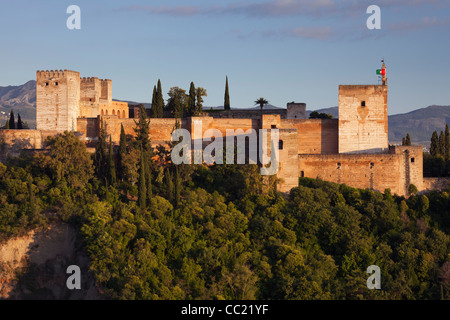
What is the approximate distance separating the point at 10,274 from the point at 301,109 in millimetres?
18860

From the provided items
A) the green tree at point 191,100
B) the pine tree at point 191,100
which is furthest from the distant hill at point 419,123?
the pine tree at point 191,100

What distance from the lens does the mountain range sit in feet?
536

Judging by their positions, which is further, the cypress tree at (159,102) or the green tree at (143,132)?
the cypress tree at (159,102)

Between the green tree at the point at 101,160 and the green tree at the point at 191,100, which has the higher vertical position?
the green tree at the point at 191,100

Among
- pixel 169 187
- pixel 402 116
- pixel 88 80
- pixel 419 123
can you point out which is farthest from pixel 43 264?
pixel 402 116

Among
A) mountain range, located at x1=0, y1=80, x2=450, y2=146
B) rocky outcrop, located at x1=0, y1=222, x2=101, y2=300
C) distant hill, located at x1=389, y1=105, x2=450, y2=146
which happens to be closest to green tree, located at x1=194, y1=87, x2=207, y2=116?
rocky outcrop, located at x1=0, y1=222, x2=101, y2=300

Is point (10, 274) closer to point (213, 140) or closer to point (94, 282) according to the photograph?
point (94, 282)

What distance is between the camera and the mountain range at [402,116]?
163 meters

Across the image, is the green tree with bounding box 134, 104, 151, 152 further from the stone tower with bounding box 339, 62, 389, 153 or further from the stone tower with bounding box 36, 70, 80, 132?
the stone tower with bounding box 339, 62, 389, 153

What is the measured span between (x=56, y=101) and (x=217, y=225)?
→ 43.8ft

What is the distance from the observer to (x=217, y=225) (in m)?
28.7

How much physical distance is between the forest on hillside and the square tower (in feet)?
12.3

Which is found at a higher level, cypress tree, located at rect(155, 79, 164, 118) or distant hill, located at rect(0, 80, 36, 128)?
distant hill, located at rect(0, 80, 36, 128)

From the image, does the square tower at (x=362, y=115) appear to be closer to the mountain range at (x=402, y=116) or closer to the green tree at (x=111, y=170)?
the green tree at (x=111, y=170)
